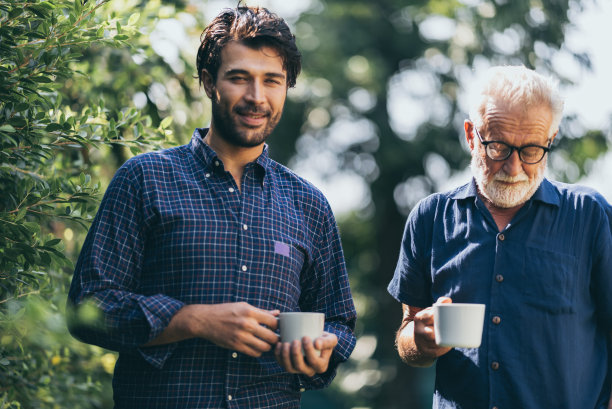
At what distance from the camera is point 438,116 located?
45.0 feet

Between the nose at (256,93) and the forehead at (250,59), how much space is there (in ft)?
0.18

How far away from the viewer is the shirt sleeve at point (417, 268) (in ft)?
10.4

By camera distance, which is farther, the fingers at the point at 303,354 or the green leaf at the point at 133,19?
the green leaf at the point at 133,19

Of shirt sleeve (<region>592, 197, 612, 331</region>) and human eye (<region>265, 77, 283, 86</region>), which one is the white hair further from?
human eye (<region>265, 77, 283, 86</region>)

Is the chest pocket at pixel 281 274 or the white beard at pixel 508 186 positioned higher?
the white beard at pixel 508 186

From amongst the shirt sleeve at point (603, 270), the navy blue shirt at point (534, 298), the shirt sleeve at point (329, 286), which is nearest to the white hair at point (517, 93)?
the navy blue shirt at point (534, 298)

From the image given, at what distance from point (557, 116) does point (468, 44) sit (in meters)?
11.0

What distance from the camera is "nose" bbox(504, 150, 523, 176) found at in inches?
114

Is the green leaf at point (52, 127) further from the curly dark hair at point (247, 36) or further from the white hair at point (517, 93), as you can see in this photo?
the white hair at point (517, 93)

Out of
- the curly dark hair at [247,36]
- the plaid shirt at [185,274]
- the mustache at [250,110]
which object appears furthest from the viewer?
the curly dark hair at [247,36]

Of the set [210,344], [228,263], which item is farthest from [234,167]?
[210,344]

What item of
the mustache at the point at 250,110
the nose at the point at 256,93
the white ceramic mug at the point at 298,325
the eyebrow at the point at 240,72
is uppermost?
the eyebrow at the point at 240,72

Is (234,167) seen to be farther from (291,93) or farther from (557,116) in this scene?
(291,93)

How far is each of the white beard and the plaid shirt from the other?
76 cm
